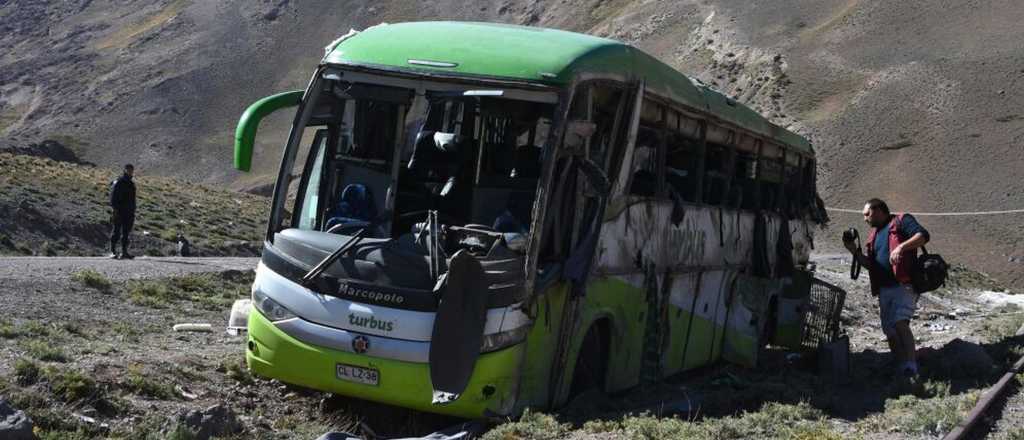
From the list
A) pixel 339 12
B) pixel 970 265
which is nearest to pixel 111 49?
pixel 339 12

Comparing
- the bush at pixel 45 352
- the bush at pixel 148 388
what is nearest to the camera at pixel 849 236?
the bush at pixel 148 388

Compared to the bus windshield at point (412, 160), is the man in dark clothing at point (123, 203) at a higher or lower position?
lower

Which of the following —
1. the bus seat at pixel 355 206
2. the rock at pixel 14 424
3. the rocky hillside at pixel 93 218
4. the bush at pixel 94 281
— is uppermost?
the bus seat at pixel 355 206

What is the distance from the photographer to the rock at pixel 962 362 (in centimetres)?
1275

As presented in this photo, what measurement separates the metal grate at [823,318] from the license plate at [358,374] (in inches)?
408

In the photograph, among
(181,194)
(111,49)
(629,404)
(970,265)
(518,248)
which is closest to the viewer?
(518,248)

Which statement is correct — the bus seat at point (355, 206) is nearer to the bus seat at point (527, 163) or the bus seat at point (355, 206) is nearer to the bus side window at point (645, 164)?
the bus seat at point (527, 163)

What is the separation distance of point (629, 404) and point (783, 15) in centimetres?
7815

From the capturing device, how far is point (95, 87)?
10662 cm

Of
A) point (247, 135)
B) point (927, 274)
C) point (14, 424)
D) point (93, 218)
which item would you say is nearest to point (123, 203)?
point (93, 218)

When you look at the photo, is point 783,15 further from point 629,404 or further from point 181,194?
point 629,404

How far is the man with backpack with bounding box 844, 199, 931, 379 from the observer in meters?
12.5

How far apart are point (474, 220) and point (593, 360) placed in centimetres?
173

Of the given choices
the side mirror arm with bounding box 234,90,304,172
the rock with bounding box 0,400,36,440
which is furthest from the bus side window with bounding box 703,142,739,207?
the rock with bounding box 0,400,36,440
